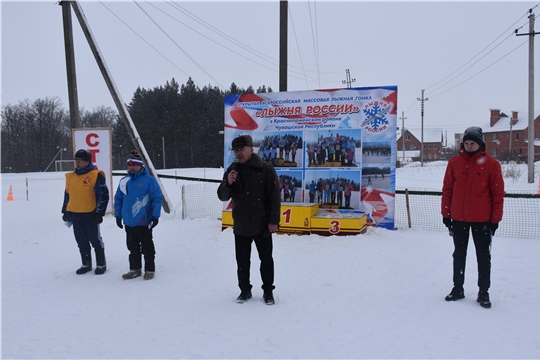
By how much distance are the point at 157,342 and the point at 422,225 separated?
7374mm

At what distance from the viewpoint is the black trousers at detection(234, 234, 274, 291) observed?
14.3ft

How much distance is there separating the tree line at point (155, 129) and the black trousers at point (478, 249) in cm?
4419

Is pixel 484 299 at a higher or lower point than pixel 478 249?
lower

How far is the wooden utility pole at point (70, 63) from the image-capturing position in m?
11.9

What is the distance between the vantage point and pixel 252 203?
427cm

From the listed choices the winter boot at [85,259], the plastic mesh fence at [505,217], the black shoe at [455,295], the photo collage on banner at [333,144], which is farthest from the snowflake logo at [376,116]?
the winter boot at [85,259]

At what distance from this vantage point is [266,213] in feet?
14.2

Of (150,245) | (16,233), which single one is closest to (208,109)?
(16,233)

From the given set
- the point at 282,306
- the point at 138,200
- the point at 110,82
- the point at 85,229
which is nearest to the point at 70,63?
the point at 110,82

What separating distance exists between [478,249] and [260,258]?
2.41 metres

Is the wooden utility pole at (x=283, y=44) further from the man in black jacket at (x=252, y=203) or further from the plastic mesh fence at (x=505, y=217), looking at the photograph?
the man in black jacket at (x=252, y=203)

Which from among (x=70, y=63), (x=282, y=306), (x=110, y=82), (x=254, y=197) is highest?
(x=70, y=63)

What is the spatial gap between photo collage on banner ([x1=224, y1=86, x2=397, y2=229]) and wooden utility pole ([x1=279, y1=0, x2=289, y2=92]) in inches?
54.2

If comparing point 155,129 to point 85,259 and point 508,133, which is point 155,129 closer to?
point 85,259
